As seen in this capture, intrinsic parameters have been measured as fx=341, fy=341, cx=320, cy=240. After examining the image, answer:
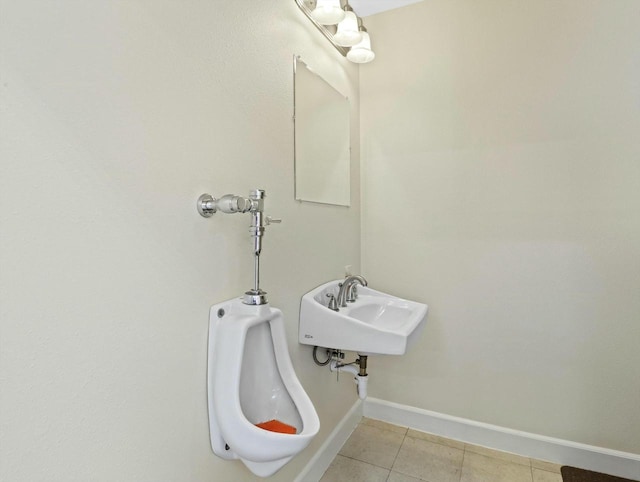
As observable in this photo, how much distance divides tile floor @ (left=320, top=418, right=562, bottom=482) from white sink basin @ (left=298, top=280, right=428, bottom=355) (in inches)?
27.0

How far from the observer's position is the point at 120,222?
0.74 meters

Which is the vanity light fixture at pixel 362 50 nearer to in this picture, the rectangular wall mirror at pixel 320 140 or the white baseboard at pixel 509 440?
the rectangular wall mirror at pixel 320 140

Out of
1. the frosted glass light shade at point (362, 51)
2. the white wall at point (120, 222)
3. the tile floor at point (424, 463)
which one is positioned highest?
the frosted glass light shade at point (362, 51)

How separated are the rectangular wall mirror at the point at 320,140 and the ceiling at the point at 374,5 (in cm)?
56

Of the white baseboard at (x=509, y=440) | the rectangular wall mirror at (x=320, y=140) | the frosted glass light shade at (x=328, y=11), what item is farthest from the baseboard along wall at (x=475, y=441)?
the frosted glass light shade at (x=328, y=11)

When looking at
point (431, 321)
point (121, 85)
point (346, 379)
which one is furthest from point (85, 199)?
point (431, 321)

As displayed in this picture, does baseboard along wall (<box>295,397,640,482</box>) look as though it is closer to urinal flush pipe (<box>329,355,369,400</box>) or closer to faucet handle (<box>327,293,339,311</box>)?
urinal flush pipe (<box>329,355,369,400</box>)

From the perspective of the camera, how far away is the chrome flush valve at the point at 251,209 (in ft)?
3.09

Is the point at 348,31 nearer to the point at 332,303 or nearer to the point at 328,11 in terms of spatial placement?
the point at 328,11

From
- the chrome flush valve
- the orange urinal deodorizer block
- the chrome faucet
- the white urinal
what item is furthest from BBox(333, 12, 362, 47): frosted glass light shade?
the orange urinal deodorizer block

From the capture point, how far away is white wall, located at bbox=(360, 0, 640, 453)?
1555mm

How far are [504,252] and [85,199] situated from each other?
178 cm

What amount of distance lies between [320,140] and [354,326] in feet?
2.82

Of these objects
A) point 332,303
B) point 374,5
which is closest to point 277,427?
point 332,303
